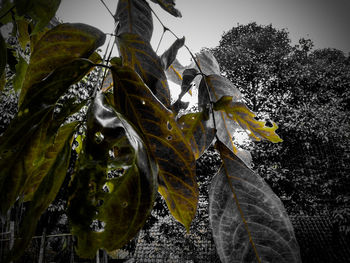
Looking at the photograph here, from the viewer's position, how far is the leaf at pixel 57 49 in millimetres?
282

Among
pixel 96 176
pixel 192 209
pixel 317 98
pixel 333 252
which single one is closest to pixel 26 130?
pixel 96 176

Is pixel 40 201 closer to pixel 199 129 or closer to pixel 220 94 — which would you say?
pixel 199 129

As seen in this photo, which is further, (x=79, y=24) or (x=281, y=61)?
(x=281, y=61)

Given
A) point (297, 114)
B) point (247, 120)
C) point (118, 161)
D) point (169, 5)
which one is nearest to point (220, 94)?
point (247, 120)

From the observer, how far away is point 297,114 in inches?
238

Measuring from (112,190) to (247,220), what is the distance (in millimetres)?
158

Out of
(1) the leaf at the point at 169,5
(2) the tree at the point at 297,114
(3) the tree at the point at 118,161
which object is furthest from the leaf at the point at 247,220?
(2) the tree at the point at 297,114

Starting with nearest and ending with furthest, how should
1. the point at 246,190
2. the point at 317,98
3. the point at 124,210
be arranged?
the point at 124,210
the point at 246,190
the point at 317,98

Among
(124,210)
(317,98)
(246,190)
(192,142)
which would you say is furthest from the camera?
(317,98)

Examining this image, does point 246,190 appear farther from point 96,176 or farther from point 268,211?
point 96,176

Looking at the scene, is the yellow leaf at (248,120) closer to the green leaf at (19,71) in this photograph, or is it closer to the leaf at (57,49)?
the leaf at (57,49)

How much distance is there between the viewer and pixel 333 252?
571 cm

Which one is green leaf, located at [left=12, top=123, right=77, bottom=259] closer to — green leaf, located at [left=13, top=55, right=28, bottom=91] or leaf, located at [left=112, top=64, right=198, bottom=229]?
leaf, located at [left=112, top=64, right=198, bottom=229]

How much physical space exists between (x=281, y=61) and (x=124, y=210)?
27.1ft
